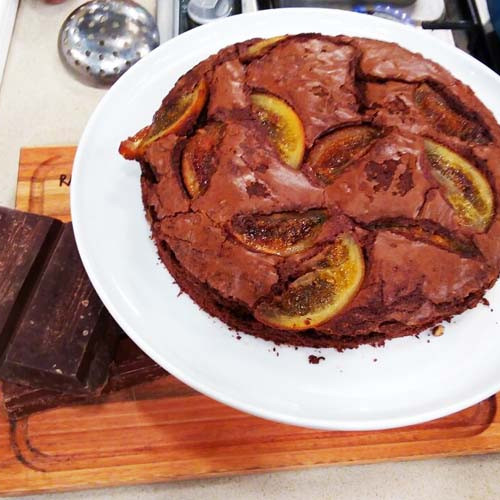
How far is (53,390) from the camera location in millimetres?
1801

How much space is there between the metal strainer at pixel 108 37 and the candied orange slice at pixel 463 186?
1622 mm

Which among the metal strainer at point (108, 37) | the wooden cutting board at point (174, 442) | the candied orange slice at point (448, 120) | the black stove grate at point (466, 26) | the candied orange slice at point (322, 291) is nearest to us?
the candied orange slice at point (322, 291)

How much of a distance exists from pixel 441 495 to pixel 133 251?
1.38 metres

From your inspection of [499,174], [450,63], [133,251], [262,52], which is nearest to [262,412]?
[133,251]

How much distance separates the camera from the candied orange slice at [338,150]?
1.55 meters

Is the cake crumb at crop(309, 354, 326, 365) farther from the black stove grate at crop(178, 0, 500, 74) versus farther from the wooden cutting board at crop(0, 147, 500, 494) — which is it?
the black stove grate at crop(178, 0, 500, 74)

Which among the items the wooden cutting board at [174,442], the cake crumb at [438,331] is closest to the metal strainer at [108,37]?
the wooden cutting board at [174,442]

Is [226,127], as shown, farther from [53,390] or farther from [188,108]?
[53,390]

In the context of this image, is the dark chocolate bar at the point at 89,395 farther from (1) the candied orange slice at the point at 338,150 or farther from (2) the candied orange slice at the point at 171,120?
(1) the candied orange slice at the point at 338,150

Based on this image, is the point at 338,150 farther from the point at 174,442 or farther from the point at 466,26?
the point at 466,26

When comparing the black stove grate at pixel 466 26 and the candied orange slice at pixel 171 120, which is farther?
the black stove grate at pixel 466 26

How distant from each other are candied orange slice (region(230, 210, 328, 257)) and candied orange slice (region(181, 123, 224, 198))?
16cm

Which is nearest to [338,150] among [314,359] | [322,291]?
[322,291]

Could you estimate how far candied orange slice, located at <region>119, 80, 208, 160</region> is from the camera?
162 cm
